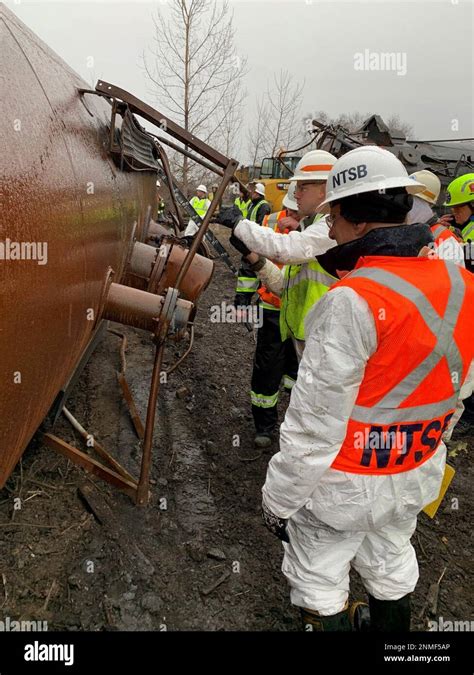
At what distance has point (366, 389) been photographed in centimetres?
159

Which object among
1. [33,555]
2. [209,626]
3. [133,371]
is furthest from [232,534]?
[133,371]

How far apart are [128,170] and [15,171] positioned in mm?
1910

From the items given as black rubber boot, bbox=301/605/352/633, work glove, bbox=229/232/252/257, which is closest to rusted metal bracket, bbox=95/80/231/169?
work glove, bbox=229/232/252/257

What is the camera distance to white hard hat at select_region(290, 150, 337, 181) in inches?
121

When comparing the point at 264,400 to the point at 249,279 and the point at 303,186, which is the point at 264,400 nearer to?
the point at 303,186

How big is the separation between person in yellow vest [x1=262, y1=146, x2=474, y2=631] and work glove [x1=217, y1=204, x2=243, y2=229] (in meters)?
1.29

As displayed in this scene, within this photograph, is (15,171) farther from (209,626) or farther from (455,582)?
(455,582)

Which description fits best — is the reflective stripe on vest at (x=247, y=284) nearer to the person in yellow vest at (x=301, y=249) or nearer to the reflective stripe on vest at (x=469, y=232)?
the reflective stripe on vest at (x=469, y=232)

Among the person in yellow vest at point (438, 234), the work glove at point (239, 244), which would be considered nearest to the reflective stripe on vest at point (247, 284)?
the person in yellow vest at point (438, 234)

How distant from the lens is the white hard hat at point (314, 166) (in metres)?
3.07

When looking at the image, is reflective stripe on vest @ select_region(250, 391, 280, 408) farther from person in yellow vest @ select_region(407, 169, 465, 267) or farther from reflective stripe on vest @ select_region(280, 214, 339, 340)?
person in yellow vest @ select_region(407, 169, 465, 267)

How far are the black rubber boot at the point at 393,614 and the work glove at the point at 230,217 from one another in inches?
86.1

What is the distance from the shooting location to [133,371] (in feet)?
15.6

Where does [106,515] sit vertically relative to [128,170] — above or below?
below
